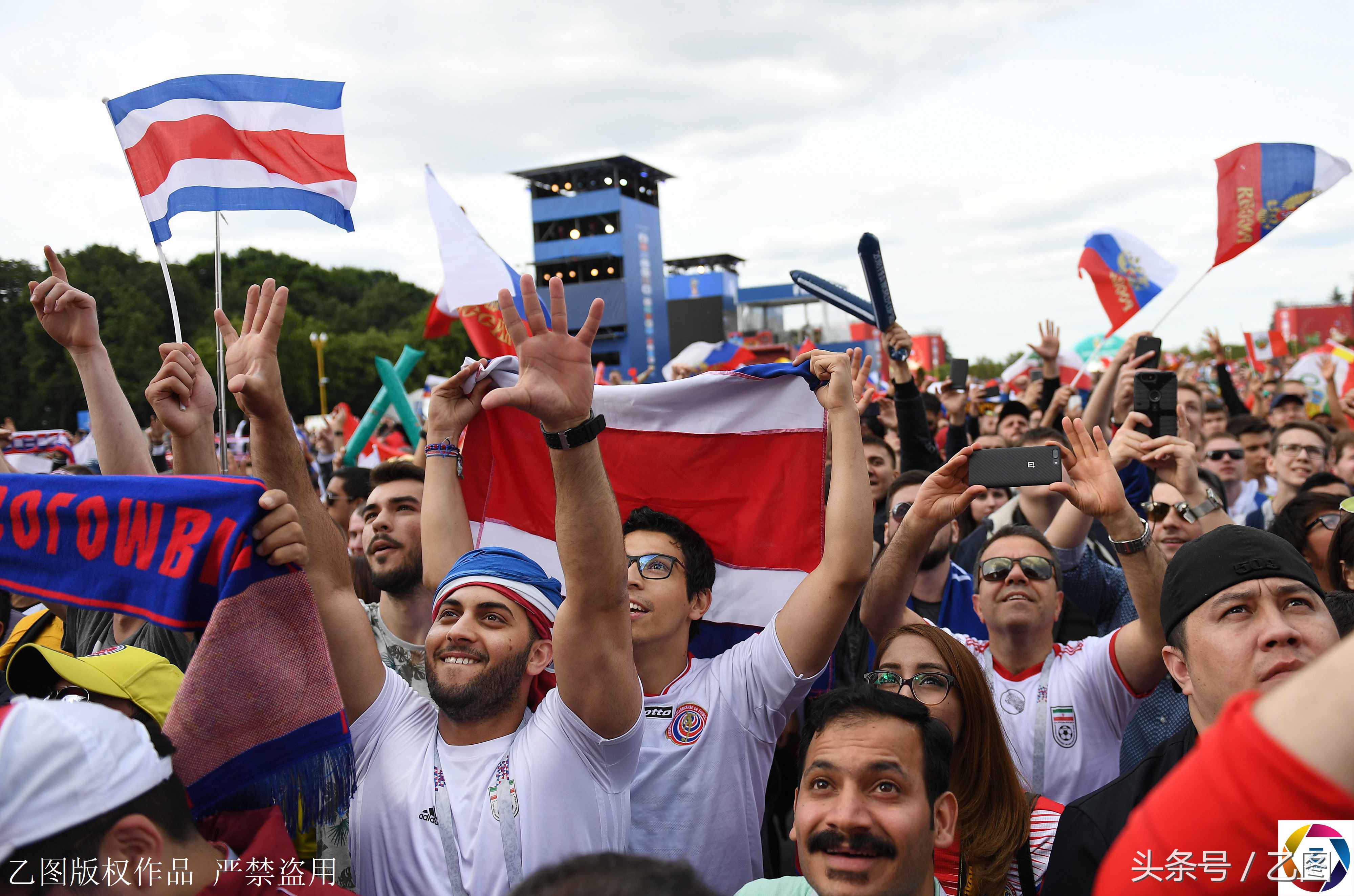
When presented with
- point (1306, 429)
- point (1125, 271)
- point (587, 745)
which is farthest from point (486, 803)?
point (1125, 271)

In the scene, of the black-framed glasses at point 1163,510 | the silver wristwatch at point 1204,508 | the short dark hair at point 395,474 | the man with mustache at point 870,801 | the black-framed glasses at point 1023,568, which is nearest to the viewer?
the man with mustache at point 870,801

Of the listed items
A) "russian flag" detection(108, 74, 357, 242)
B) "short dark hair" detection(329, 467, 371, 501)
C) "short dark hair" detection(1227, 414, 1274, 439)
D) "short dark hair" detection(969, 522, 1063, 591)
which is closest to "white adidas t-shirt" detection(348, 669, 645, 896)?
"short dark hair" detection(969, 522, 1063, 591)

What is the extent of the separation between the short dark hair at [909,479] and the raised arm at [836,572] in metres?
1.73

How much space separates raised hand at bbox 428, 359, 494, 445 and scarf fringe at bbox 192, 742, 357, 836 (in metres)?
1.68

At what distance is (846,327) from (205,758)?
65.3 metres

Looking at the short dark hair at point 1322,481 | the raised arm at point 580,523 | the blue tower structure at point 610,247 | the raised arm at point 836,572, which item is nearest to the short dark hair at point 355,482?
the raised arm at point 836,572

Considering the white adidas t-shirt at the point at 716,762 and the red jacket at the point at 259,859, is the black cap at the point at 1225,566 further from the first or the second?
the red jacket at the point at 259,859

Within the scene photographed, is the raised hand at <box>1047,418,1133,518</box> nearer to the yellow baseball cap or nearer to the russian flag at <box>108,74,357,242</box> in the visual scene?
the yellow baseball cap

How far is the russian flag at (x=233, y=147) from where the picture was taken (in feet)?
13.3

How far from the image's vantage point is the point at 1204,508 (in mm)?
3998

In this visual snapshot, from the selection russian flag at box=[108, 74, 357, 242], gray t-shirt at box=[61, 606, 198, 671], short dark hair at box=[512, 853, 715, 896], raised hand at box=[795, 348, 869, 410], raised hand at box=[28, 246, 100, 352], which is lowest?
gray t-shirt at box=[61, 606, 198, 671]

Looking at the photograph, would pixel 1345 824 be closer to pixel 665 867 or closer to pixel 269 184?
pixel 665 867

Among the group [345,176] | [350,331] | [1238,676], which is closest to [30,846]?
[1238,676]

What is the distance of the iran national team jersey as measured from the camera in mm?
3188
